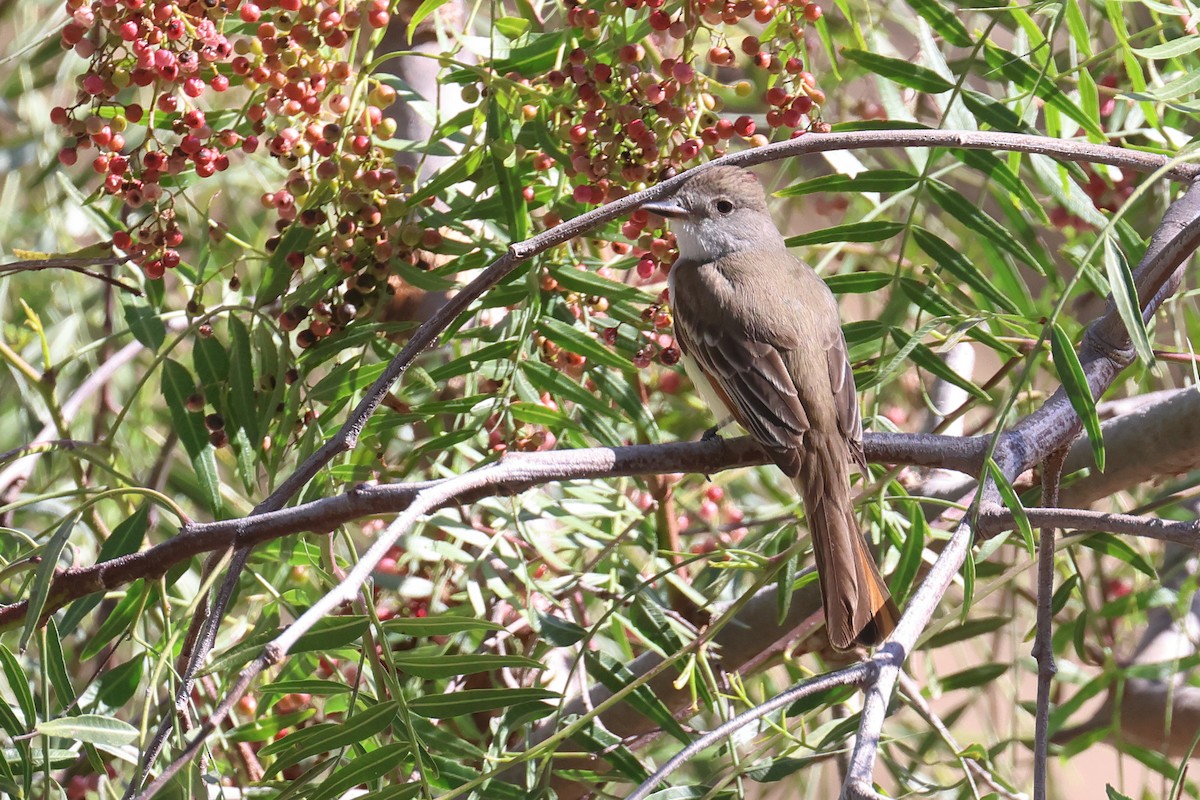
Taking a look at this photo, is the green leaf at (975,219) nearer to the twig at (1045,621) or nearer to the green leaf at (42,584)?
the twig at (1045,621)

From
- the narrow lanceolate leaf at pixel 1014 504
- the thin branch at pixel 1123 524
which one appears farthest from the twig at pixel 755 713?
the thin branch at pixel 1123 524

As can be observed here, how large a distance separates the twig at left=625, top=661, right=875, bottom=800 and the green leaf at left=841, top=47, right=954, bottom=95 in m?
0.94

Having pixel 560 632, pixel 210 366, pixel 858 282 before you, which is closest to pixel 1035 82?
pixel 858 282

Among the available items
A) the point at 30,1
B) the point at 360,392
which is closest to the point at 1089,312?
the point at 360,392

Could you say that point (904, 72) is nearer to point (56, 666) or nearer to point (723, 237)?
point (723, 237)

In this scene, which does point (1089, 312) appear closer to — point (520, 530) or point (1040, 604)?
point (1040, 604)

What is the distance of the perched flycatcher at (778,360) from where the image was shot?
2.00 meters

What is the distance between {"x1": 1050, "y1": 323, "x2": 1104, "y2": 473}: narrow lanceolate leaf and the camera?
1.44 metres

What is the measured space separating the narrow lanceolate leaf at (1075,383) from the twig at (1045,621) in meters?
0.17

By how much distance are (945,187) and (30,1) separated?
233cm

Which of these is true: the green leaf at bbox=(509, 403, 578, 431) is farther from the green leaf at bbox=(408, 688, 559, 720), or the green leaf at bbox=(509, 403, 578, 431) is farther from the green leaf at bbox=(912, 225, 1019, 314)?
the green leaf at bbox=(912, 225, 1019, 314)

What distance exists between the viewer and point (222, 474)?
3254mm

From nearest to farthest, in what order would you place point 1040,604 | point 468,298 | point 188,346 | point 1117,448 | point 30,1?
point 468,298 < point 1040,604 < point 1117,448 < point 30,1 < point 188,346

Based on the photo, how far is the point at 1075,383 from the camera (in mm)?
1459
